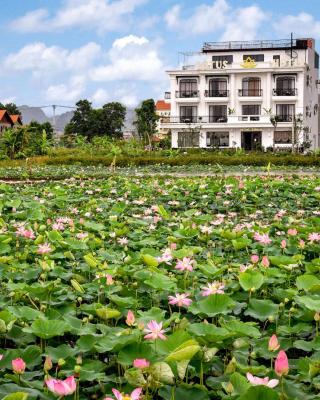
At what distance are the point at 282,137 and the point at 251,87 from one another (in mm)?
3983

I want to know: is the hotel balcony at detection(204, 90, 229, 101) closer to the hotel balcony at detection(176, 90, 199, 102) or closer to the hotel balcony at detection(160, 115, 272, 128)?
the hotel balcony at detection(176, 90, 199, 102)

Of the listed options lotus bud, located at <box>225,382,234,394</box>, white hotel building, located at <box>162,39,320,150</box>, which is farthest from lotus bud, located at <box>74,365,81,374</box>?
white hotel building, located at <box>162,39,320,150</box>

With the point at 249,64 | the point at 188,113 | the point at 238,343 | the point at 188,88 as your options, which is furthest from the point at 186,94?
the point at 238,343

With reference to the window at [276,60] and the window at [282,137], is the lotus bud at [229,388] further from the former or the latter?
the window at [276,60]

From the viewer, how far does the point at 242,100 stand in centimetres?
4194

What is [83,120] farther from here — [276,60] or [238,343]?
[238,343]

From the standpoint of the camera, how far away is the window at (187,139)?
41438 millimetres

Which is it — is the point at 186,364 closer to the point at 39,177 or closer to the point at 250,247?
the point at 250,247

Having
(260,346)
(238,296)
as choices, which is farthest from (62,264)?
(260,346)

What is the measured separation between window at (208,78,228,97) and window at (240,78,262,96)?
1.18m

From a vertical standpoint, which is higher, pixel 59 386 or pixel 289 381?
pixel 59 386

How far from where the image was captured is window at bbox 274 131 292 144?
4084 centimetres

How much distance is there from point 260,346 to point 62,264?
5.75 ft

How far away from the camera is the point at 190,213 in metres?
5.61
